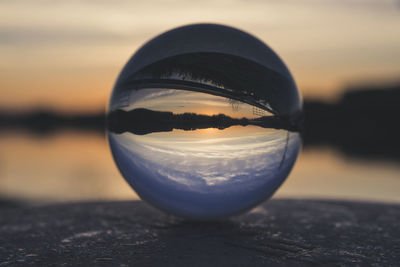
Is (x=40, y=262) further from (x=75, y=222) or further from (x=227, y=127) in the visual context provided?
(x=227, y=127)

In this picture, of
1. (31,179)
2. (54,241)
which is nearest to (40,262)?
(54,241)

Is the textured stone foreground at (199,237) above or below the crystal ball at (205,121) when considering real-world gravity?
below

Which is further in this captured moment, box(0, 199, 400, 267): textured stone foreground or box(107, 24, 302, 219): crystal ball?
box(107, 24, 302, 219): crystal ball

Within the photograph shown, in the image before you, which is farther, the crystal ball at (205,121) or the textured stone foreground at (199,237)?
the crystal ball at (205,121)

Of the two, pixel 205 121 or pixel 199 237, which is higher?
pixel 205 121

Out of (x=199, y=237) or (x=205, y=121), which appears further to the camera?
(x=199, y=237)
